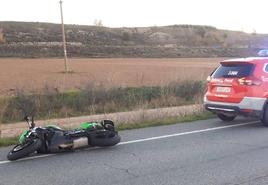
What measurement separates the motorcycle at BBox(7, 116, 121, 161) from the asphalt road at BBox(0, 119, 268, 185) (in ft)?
0.48

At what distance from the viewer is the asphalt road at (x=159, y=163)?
6.80 meters

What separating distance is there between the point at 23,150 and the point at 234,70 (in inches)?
244

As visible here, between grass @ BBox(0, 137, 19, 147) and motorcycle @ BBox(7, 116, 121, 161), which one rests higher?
motorcycle @ BBox(7, 116, 121, 161)

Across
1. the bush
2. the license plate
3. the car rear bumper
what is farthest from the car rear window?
the bush

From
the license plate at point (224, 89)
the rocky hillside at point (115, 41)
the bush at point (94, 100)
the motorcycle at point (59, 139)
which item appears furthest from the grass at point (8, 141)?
the rocky hillside at point (115, 41)

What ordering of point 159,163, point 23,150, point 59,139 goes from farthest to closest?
1. point 59,139
2. point 23,150
3. point 159,163

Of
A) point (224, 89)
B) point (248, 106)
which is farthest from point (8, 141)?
point (248, 106)

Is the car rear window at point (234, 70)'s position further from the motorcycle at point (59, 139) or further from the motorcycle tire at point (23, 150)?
the motorcycle tire at point (23, 150)

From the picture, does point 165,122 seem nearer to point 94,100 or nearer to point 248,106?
point 248,106

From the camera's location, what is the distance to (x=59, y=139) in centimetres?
868

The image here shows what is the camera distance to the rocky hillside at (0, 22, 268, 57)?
8715cm

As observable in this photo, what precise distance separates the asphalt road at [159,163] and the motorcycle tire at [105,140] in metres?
0.11

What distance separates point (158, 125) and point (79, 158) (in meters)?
4.54

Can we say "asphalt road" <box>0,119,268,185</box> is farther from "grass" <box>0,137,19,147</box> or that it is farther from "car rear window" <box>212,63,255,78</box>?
"car rear window" <box>212,63,255,78</box>
